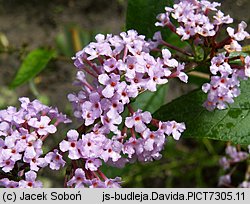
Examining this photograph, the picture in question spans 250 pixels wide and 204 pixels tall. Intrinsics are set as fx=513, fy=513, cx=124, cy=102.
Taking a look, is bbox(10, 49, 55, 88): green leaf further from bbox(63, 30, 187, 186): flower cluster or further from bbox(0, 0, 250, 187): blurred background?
bbox(63, 30, 187, 186): flower cluster

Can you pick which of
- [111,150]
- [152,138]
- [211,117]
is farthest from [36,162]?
[211,117]

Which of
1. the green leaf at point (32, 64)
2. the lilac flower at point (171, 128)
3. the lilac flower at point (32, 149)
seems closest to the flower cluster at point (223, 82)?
the lilac flower at point (171, 128)

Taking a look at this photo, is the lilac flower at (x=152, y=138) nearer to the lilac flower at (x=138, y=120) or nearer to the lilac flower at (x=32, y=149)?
the lilac flower at (x=138, y=120)

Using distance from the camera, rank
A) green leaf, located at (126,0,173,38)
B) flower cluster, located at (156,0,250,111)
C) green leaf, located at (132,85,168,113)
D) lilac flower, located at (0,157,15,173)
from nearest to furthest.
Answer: lilac flower, located at (0,157,15,173) → flower cluster, located at (156,0,250,111) → green leaf, located at (126,0,173,38) → green leaf, located at (132,85,168,113)

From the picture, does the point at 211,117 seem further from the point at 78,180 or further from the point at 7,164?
the point at 7,164

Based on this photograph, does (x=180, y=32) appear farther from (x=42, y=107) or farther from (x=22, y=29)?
(x=22, y=29)

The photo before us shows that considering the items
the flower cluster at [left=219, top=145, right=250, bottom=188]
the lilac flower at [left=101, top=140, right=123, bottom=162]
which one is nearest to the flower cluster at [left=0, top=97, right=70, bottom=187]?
the lilac flower at [left=101, top=140, right=123, bottom=162]
